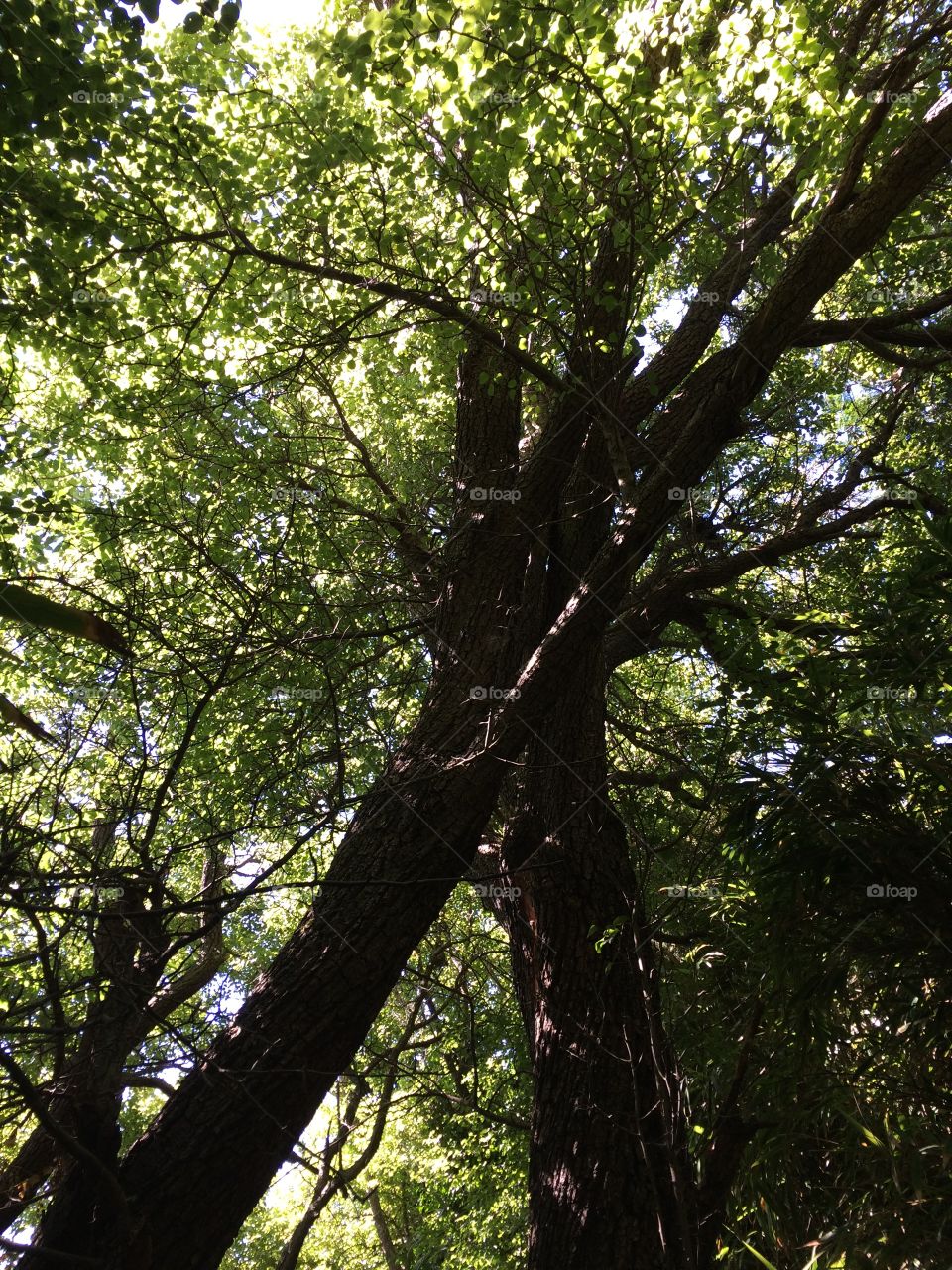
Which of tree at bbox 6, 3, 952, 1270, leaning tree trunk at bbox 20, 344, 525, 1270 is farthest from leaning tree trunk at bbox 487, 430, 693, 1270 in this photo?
leaning tree trunk at bbox 20, 344, 525, 1270

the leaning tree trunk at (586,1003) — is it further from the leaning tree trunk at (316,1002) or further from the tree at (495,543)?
the leaning tree trunk at (316,1002)

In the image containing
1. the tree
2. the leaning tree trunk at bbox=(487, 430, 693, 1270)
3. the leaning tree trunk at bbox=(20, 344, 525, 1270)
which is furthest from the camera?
the leaning tree trunk at bbox=(487, 430, 693, 1270)

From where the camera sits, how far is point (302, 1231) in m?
6.91

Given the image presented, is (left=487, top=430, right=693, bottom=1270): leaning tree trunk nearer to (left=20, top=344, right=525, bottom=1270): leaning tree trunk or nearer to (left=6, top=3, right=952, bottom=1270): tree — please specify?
(left=6, top=3, right=952, bottom=1270): tree

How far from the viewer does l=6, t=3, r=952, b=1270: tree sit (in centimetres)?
286

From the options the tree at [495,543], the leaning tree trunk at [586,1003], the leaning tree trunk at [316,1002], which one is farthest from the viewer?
the leaning tree trunk at [586,1003]

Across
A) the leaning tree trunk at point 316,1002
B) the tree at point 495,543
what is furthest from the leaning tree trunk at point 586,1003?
the leaning tree trunk at point 316,1002

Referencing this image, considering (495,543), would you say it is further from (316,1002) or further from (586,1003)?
(316,1002)

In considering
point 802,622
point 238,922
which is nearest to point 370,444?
point 238,922

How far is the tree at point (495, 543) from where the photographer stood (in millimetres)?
2863

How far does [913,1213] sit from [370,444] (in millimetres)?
6872

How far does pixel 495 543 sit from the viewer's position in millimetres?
4922

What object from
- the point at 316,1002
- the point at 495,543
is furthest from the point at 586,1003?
the point at 495,543

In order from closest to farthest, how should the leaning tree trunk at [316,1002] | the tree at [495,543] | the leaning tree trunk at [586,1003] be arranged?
the leaning tree trunk at [316,1002]
the tree at [495,543]
the leaning tree trunk at [586,1003]
